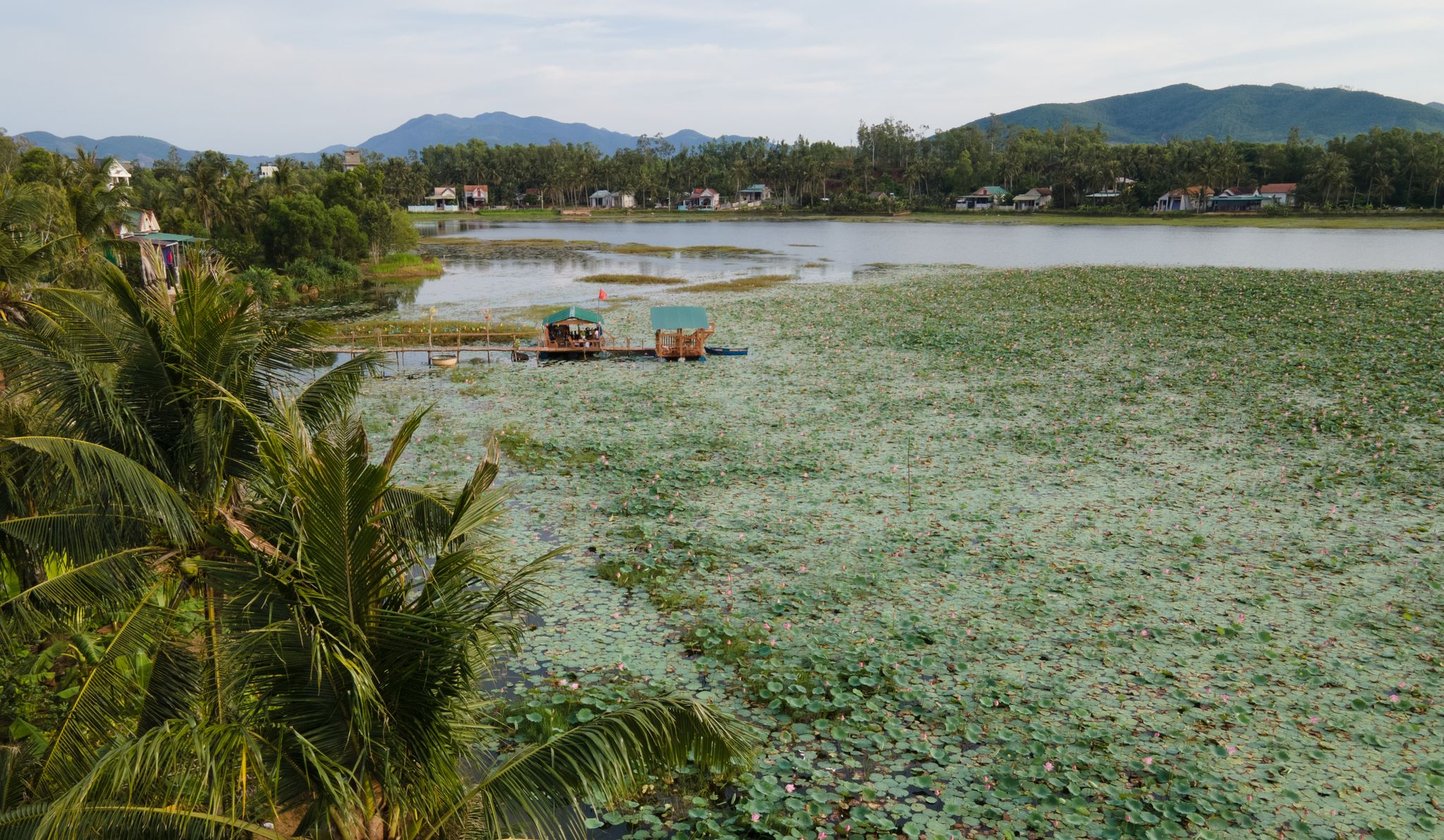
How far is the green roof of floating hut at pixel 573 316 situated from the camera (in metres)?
28.2

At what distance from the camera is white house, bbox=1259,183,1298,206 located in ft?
311

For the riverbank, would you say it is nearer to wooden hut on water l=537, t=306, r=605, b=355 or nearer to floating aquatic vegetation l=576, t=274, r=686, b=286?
floating aquatic vegetation l=576, t=274, r=686, b=286

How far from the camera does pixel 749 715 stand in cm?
902

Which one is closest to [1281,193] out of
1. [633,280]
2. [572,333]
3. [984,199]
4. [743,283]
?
[984,199]

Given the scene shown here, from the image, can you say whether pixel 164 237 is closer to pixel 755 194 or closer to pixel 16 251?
pixel 16 251

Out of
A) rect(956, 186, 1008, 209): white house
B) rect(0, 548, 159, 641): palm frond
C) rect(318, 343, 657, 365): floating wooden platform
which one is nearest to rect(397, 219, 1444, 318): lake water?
rect(318, 343, 657, 365): floating wooden platform

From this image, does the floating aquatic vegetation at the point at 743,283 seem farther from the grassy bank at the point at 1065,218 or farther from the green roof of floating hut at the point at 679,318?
the grassy bank at the point at 1065,218

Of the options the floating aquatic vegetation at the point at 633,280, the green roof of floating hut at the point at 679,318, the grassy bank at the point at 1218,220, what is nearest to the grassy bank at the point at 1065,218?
the grassy bank at the point at 1218,220

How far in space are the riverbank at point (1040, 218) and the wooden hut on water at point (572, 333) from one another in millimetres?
76125

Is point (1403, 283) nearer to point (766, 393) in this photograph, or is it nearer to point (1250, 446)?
point (1250, 446)

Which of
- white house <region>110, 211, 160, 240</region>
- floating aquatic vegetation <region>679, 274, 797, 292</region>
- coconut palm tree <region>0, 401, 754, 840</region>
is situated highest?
white house <region>110, 211, 160, 240</region>

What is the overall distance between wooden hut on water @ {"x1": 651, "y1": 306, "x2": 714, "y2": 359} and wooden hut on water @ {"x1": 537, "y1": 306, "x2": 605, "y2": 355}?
2176mm

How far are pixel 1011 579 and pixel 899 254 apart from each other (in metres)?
57.5

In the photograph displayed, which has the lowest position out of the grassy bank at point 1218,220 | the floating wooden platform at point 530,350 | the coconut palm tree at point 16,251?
the floating wooden platform at point 530,350
